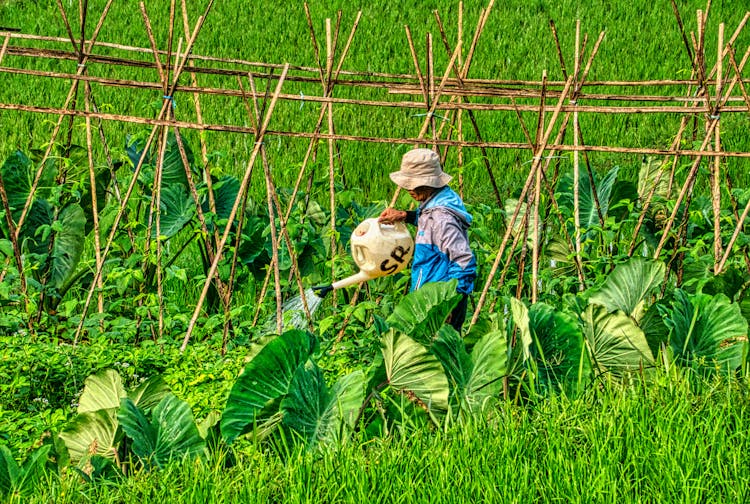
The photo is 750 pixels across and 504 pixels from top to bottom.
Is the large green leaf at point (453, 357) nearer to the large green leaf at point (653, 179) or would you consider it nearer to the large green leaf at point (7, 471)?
the large green leaf at point (7, 471)

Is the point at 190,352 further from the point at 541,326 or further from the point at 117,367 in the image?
the point at 541,326

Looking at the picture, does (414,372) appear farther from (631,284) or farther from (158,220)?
(158,220)

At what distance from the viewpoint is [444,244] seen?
3.81m

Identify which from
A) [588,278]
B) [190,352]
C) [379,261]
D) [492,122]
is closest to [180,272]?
[190,352]

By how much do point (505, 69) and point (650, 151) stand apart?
501cm

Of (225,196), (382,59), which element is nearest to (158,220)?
(225,196)

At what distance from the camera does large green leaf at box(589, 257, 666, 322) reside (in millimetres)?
3867

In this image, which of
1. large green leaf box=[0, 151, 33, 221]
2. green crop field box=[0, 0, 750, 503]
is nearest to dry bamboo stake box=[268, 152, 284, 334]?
green crop field box=[0, 0, 750, 503]

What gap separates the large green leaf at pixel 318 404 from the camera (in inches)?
119

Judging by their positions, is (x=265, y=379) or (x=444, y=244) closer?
(x=265, y=379)

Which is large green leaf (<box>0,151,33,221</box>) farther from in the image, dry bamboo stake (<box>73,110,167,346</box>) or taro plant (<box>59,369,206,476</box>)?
taro plant (<box>59,369,206,476</box>)

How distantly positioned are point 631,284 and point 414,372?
3.56ft

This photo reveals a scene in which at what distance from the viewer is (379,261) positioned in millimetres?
3930

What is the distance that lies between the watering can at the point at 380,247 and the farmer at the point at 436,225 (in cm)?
4
